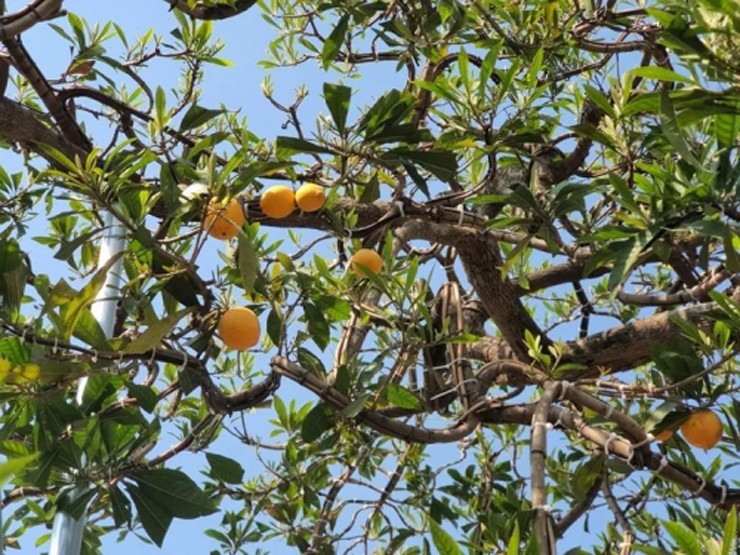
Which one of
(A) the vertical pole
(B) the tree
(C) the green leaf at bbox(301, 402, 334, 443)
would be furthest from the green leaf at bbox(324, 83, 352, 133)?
(C) the green leaf at bbox(301, 402, 334, 443)

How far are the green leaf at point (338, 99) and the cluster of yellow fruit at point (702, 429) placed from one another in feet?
2.50

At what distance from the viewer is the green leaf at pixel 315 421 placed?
161 centimetres

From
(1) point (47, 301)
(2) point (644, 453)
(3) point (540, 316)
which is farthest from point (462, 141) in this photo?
(3) point (540, 316)

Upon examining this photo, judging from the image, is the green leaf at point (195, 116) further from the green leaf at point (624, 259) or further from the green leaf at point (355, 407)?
the green leaf at point (624, 259)

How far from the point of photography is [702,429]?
5.03 ft

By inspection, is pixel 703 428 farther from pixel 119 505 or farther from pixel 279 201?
pixel 119 505

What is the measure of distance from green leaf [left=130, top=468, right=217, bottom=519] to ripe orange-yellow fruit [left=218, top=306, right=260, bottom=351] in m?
0.21

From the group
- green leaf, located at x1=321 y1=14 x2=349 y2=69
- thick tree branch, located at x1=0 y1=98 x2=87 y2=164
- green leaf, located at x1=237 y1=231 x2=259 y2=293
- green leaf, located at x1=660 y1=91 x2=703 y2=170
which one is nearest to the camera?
green leaf, located at x1=660 y1=91 x2=703 y2=170

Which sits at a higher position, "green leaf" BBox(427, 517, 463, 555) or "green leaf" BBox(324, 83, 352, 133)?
"green leaf" BBox(324, 83, 352, 133)

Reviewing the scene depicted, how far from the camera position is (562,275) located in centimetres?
240

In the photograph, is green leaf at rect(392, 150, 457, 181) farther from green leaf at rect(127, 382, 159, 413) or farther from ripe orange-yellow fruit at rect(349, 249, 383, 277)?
green leaf at rect(127, 382, 159, 413)

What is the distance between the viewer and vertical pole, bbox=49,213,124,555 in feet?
4.48

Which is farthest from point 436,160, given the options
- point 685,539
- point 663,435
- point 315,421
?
point 685,539

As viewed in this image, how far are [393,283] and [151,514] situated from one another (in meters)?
0.54
